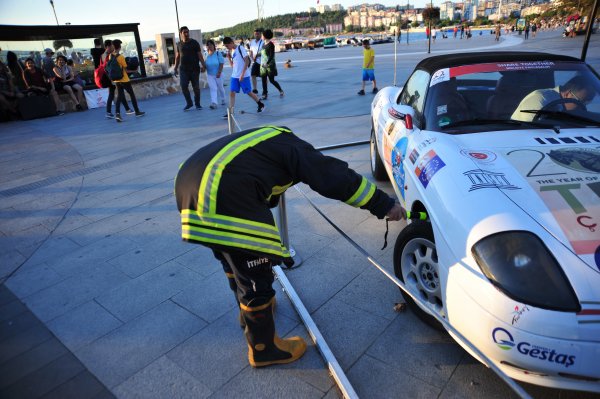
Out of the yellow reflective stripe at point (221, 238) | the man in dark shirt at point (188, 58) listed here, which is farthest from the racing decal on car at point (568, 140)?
the man in dark shirt at point (188, 58)

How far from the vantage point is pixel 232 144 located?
2055 millimetres

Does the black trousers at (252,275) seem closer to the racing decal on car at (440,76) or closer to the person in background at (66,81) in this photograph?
the racing decal on car at (440,76)

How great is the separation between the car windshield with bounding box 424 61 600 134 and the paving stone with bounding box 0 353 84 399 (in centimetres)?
303

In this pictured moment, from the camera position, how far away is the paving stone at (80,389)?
7.68 feet

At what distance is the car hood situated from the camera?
1.94 metres

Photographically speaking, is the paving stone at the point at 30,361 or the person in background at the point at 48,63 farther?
the person in background at the point at 48,63

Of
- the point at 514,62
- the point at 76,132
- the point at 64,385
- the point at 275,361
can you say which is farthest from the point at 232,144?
the point at 76,132

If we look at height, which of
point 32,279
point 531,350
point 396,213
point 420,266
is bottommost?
point 32,279

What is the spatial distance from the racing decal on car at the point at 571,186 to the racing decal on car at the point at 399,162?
83 centimetres

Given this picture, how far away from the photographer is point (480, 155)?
2.59 meters

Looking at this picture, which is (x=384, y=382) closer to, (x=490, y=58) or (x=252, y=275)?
(x=252, y=275)

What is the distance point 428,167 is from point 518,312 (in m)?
1.16

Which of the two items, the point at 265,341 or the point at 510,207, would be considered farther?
the point at 265,341

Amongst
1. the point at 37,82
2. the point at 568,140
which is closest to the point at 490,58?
the point at 568,140
